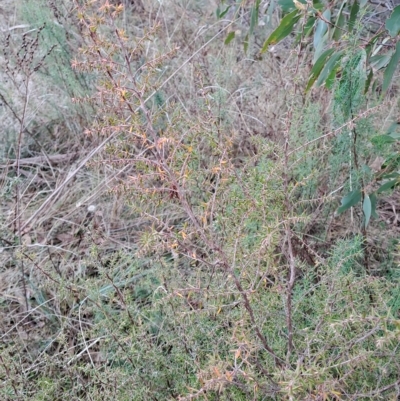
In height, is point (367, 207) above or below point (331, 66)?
below

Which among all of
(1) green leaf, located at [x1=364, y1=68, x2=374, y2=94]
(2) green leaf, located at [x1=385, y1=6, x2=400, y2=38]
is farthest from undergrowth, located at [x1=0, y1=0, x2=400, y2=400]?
(2) green leaf, located at [x1=385, y1=6, x2=400, y2=38]

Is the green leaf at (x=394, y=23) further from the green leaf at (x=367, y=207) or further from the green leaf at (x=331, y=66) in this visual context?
the green leaf at (x=367, y=207)

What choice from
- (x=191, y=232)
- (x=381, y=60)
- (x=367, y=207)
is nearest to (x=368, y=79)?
(x=381, y=60)

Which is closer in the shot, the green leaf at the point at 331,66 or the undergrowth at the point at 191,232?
the undergrowth at the point at 191,232

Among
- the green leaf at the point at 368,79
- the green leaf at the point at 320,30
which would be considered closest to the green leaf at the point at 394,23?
the green leaf at the point at 320,30

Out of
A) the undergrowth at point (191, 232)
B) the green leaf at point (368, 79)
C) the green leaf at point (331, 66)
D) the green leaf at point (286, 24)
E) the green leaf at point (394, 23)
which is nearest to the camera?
the undergrowth at point (191, 232)

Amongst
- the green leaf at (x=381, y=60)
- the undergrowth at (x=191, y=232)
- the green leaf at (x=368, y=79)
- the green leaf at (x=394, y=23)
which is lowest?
the undergrowth at (x=191, y=232)

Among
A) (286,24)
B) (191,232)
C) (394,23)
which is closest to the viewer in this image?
(191,232)

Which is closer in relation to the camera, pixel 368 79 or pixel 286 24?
pixel 286 24

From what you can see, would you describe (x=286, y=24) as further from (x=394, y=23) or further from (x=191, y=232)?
(x=191, y=232)

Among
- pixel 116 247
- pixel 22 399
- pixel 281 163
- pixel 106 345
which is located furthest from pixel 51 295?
pixel 281 163

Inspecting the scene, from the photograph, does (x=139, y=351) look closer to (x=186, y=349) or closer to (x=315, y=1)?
(x=186, y=349)

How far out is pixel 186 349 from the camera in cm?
163

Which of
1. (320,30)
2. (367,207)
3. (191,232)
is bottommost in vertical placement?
(367,207)
